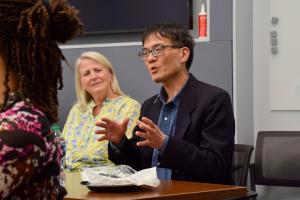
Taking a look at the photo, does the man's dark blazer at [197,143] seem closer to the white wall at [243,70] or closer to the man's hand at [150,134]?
the man's hand at [150,134]

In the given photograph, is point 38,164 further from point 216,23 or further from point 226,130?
point 216,23

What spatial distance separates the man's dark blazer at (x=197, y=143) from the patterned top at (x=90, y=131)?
2.13ft

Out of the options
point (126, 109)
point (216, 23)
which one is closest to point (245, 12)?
point (216, 23)

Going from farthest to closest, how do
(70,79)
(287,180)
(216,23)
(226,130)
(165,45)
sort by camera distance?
(70,79) → (216,23) → (287,180) → (165,45) → (226,130)

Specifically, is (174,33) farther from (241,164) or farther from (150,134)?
(241,164)

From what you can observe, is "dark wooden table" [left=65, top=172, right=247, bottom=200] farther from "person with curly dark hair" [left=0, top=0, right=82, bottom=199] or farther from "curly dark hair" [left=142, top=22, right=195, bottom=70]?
"curly dark hair" [left=142, top=22, right=195, bottom=70]

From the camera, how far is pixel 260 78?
3709mm

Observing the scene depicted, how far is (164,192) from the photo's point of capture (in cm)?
177

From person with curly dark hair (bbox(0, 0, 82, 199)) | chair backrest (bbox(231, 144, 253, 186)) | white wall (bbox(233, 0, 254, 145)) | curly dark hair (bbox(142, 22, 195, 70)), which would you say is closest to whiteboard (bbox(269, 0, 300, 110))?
white wall (bbox(233, 0, 254, 145))

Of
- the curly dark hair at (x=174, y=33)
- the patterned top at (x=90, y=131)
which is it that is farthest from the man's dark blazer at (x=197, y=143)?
the patterned top at (x=90, y=131)

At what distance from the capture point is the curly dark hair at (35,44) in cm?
102

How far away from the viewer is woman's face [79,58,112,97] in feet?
11.5

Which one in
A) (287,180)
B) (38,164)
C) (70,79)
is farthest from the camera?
(70,79)

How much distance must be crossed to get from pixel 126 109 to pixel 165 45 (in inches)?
30.5
